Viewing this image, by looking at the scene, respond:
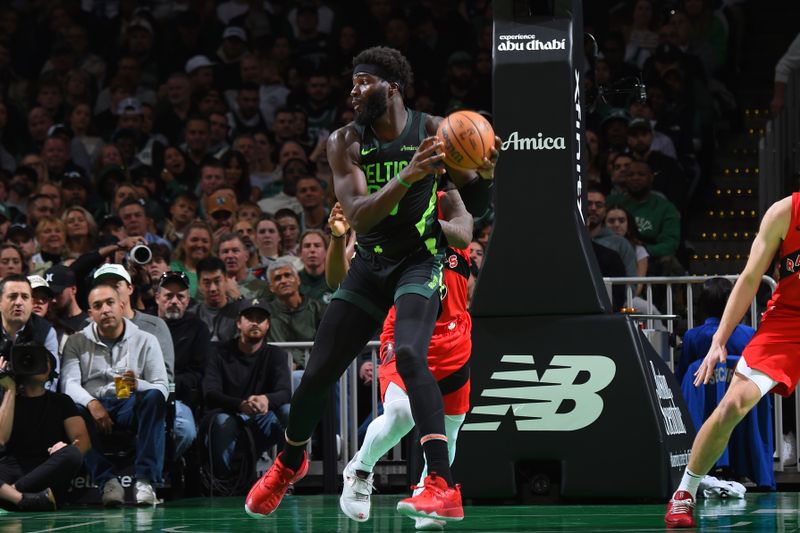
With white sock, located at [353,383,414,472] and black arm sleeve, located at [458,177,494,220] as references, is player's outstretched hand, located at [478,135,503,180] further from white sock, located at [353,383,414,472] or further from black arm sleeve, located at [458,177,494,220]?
white sock, located at [353,383,414,472]

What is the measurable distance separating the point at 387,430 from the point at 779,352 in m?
1.91

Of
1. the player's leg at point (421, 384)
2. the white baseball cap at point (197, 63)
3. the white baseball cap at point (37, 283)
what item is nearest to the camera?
the player's leg at point (421, 384)

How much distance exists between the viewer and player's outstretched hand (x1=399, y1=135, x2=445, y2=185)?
5918 mm

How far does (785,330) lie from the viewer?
6.38 m

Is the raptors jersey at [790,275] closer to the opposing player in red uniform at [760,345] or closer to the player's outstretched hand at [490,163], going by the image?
the opposing player in red uniform at [760,345]

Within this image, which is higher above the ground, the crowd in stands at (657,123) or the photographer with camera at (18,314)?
the crowd in stands at (657,123)

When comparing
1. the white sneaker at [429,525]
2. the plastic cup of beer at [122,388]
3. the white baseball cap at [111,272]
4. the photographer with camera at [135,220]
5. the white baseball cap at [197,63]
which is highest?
the white baseball cap at [197,63]

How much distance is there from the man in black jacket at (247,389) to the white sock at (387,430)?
3534 mm

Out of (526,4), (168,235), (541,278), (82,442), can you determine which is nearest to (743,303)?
(541,278)

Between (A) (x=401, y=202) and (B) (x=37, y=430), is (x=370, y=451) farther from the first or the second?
(B) (x=37, y=430)

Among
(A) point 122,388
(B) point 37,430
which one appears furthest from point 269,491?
(A) point 122,388

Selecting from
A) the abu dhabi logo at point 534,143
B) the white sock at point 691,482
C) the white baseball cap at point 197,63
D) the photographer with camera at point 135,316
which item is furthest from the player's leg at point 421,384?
the white baseball cap at point 197,63

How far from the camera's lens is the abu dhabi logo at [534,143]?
837 centimetres

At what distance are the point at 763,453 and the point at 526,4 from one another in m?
3.59
